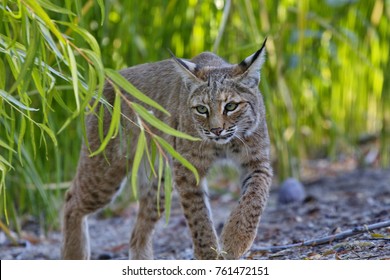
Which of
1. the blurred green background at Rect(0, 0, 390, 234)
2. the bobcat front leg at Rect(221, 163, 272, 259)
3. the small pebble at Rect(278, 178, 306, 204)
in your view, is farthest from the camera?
the small pebble at Rect(278, 178, 306, 204)

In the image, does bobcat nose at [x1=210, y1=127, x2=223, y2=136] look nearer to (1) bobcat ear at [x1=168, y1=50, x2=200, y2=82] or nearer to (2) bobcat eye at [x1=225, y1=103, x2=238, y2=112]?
(2) bobcat eye at [x1=225, y1=103, x2=238, y2=112]

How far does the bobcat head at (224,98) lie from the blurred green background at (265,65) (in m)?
0.88

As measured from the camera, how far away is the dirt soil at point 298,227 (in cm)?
376

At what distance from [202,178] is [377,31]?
3604mm

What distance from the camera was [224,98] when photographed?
151 inches

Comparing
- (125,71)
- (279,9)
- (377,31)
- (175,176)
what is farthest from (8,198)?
(377,31)

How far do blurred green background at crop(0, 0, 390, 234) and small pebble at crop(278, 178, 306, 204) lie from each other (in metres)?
0.16

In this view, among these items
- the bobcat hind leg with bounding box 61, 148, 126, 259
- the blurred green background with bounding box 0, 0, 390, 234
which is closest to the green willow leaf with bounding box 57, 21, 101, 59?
the blurred green background with bounding box 0, 0, 390, 234

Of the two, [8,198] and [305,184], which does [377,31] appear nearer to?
[305,184]

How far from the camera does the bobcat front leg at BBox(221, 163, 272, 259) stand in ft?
12.2

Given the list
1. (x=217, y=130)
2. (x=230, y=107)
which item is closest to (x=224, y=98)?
(x=230, y=107)

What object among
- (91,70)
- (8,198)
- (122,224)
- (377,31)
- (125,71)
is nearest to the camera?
(91,70)

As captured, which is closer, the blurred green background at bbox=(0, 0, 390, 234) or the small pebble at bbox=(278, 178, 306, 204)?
the blurred green background at bbox=(0, 0, 390, 234)

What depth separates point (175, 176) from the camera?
13.1ft
